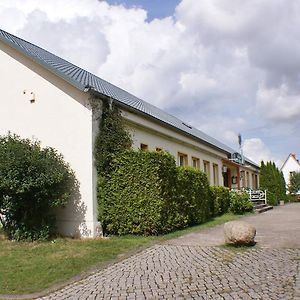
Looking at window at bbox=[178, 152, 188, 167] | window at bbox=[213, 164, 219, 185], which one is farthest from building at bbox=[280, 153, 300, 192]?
window at bbox=[178, 152, 188, 167]

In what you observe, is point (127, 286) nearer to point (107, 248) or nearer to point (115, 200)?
point (107, 248)

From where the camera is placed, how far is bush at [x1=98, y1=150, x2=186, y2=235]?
39.0 ft

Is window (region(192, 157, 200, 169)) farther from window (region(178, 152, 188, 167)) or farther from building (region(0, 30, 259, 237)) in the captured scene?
building (region(0, 30, 259, 237))

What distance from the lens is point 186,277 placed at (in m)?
7.21

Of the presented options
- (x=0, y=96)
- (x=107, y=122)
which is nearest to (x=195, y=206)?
(x=107, y=122)

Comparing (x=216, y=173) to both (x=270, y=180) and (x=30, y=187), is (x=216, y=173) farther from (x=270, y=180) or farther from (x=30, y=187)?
(x=30, y=187)

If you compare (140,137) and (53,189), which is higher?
(140,137)

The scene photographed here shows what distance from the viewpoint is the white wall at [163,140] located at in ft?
48.7

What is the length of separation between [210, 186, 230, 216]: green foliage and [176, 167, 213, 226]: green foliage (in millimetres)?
2264

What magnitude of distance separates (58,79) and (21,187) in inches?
149

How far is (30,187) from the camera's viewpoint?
11.0m

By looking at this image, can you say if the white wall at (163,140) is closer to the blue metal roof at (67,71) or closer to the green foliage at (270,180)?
the blue metal roof at (67,71)

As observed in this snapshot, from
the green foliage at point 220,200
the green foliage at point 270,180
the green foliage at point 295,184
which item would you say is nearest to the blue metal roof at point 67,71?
the green foliage at point 220,200

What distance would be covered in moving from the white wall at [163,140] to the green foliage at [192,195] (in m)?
2.05
